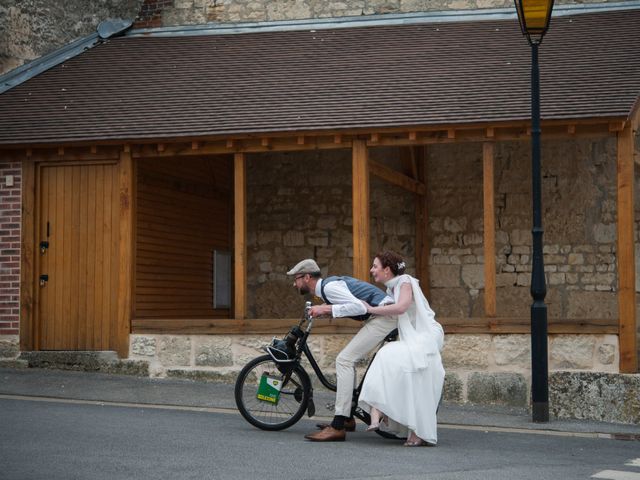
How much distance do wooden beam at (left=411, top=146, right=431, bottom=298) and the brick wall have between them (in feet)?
18.8

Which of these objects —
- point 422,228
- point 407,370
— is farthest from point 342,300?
point 422,228

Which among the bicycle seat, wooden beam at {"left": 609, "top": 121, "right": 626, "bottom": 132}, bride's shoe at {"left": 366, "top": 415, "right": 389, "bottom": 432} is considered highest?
wooden beam at {"left": 609, "top": 121, "right": 626, "bottom": 132}

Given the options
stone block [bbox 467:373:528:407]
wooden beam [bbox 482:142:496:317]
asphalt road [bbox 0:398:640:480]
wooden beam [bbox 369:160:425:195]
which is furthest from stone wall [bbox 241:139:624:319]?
asphalt road [bbox 0:398:640:480]

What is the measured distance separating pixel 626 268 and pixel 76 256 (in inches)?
264

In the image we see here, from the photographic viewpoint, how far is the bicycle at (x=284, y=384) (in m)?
9.54

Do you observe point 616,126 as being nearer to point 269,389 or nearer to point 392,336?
point 392,336

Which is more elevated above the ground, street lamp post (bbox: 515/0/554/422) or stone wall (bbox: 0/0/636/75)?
stone wall (bbox: 0/0/636/75)

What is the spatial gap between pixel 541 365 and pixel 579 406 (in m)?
1.09

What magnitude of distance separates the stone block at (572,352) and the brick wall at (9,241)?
6.64 meters

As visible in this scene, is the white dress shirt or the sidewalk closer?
the white dress shirt

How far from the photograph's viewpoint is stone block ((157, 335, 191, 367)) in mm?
13555

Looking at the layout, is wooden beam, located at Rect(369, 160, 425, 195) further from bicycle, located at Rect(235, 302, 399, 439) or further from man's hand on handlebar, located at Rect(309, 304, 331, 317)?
man's hand on handlebar, located at Rect(309, 304, 331, 317)

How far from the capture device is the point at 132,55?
1669 centimetres

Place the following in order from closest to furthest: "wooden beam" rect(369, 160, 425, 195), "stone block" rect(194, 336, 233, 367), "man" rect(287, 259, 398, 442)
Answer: "man" rect(287, 259, 398, 442)
"stone block" rect(194, 336, 233, 367)
"wooden beam" rect(369, 160, 425, 195)
